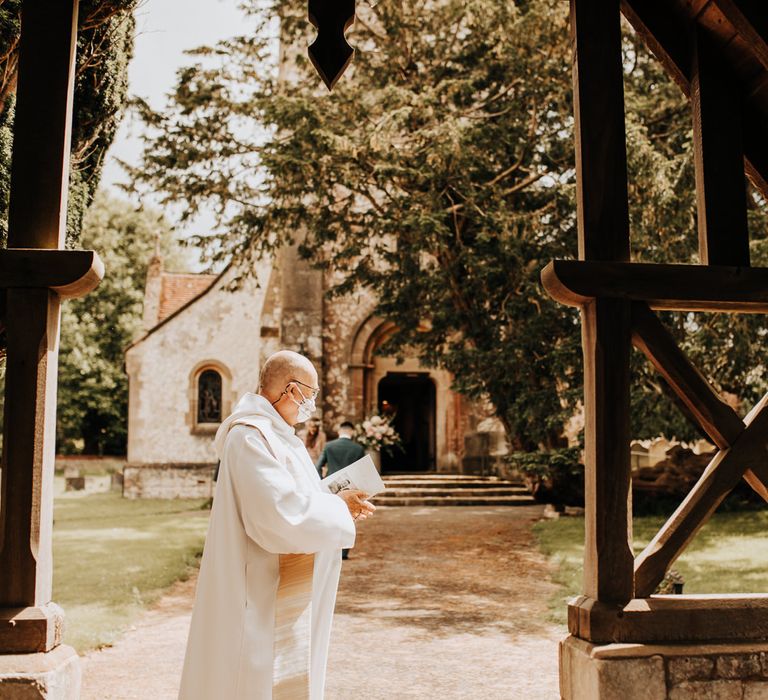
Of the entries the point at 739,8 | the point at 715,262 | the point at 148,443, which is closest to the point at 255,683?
the point at 715,262

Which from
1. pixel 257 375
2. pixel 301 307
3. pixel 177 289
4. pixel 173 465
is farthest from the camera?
pixel 177 289

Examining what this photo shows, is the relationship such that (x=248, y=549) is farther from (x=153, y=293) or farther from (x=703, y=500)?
(x=153, y=293)

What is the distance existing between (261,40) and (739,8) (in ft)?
39.8

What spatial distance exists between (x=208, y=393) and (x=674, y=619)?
2145cm

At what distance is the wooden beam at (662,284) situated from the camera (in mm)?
3713

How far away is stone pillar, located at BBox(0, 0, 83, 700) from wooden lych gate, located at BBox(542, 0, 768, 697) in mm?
2277

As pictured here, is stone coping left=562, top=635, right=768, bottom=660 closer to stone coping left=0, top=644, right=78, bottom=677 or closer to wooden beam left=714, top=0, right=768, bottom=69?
stone coping left=0, top=644, right=78, bottom=677

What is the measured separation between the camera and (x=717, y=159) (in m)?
4.05

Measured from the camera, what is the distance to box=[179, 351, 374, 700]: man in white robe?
320 centimetres

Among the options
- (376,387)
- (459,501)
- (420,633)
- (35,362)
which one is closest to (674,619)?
(35,362)

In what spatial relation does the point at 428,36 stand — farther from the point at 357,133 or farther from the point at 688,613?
the point at 688,613

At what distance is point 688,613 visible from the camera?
3.59m

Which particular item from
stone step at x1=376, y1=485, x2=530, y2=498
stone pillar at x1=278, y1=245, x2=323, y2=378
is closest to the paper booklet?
stone step at x1=376, y1=485, x2=530, y2=498

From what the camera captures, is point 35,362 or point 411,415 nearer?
point 35,362
